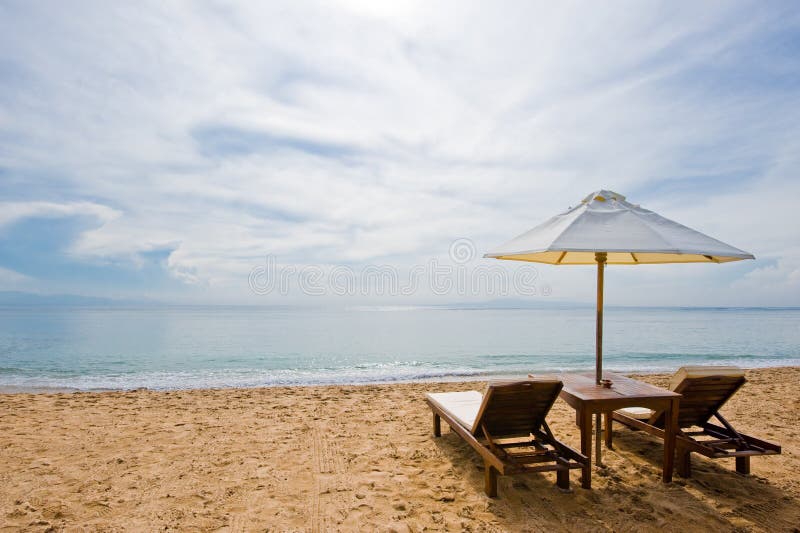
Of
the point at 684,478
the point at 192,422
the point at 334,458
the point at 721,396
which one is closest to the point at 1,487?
the point at 192,422

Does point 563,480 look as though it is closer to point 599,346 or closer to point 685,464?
point 685,464

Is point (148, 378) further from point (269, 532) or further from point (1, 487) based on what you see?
point (269, 532)

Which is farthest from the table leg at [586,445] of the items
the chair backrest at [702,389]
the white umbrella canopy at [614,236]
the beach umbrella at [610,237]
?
the white umbrella canopy at [614,236]

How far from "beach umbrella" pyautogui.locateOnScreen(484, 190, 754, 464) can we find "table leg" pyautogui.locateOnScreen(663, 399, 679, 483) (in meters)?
0.58

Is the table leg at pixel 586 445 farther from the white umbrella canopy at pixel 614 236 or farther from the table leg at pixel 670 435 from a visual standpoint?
the white umbrella canopy at pixel 614 236

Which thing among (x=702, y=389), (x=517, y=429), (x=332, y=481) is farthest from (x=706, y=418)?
(x=332, y=481)

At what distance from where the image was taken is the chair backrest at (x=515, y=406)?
3.74 m

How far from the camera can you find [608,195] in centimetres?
453

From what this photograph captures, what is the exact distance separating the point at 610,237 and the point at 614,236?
42 mm

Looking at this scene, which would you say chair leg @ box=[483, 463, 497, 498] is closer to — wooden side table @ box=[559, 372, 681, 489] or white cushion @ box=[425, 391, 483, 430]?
white cushion @ box=[425, 391, 483, 430]

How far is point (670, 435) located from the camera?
4.03 meters

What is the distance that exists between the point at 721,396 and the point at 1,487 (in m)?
6.84

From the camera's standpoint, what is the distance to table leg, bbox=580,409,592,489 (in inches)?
154

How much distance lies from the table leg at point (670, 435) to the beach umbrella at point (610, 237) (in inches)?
22.9
